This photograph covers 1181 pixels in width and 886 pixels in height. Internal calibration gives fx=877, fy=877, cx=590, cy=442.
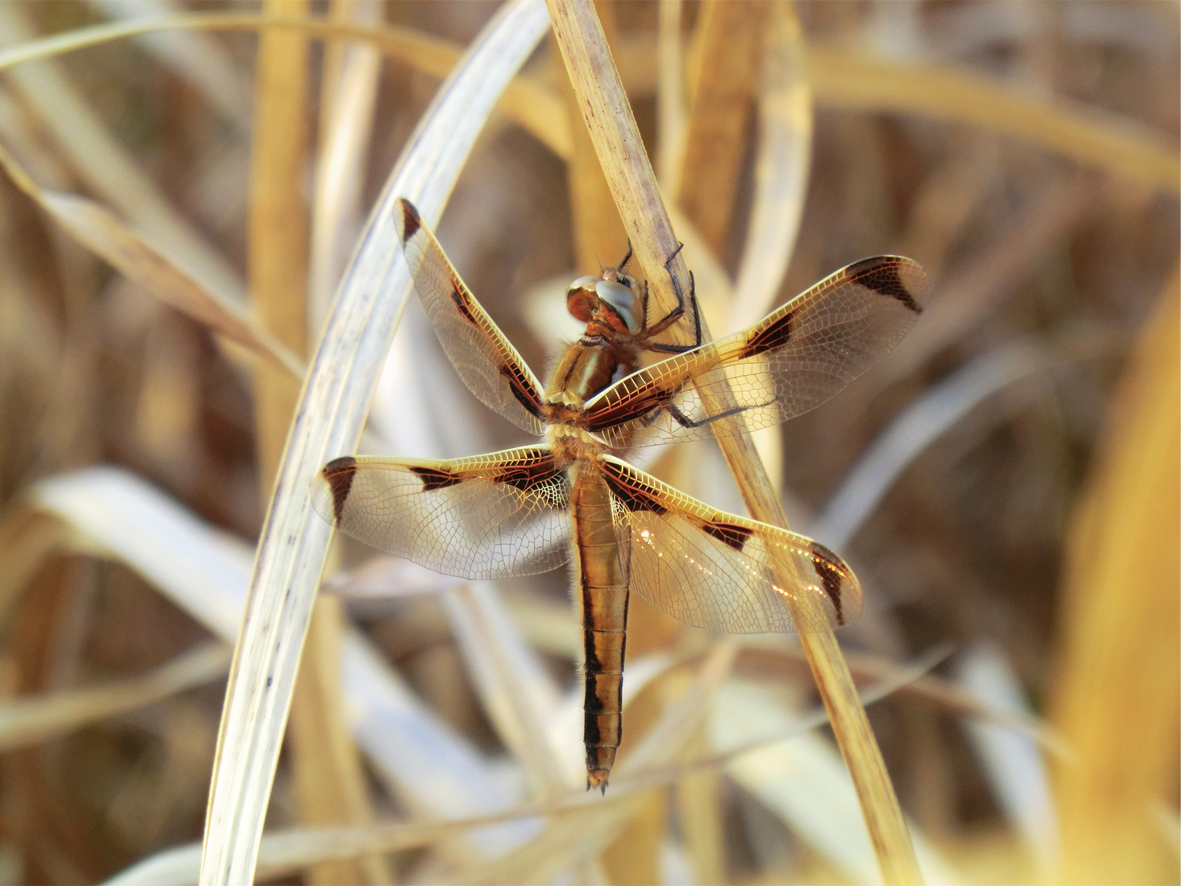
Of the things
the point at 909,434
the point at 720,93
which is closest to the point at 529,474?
the point at 720,93

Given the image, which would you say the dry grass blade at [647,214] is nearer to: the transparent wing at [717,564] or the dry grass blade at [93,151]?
the transparent wing at [717,564]

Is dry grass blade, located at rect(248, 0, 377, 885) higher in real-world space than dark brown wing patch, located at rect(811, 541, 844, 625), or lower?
higher

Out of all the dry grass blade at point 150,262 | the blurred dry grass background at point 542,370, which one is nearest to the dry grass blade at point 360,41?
the blurred dry grass background at point 542,370

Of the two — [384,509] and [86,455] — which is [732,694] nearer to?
[384,509]

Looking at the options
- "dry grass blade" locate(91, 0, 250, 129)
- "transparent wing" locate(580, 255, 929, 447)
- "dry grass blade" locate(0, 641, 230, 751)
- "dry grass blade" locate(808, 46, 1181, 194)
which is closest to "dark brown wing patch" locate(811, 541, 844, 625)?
"transparent wing" locate(580, 255, 929, 447)

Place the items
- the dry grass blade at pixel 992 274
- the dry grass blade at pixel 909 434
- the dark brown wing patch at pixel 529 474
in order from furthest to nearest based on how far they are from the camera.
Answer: the dry grass blade at pixel 992 274
the dry grass blade at pixel 909 434
the dark brown wing patch at pixel 529 474

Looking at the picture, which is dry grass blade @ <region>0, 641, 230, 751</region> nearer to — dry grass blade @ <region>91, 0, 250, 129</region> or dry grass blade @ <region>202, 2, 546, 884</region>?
dry grass blade @ <region>202, 2, 546, 884</region>
